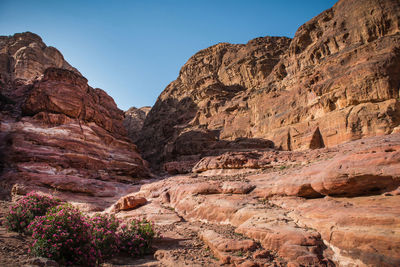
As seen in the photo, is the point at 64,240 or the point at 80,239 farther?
the point at 80,239

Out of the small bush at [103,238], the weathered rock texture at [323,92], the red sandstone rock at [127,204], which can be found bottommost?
the red sandstone rock at [127,204]

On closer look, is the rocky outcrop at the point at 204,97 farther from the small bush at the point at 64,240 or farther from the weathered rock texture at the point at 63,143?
the small bush at the point at 64,240

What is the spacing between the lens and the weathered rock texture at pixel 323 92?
19.6 meters

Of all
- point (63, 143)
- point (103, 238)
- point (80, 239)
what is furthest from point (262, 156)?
point (63, 143)

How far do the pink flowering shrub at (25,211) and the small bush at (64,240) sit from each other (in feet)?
7.15

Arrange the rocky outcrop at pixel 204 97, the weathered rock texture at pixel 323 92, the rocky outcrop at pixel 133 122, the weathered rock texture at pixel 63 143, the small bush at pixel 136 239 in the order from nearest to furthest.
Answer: the small bush at pixel 136 239, the weathered rock texture at pixel 323 92, the weathered rock texture at pixel 63 143, the rocky outcrop at pixel 204 97, the rocky outcrop at pixel 133 122

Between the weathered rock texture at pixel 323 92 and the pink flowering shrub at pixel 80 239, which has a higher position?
the weathered rock texture at pixel 323 92

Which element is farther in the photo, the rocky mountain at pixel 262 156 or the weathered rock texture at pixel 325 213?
the rocky mountain at pixel 262 156

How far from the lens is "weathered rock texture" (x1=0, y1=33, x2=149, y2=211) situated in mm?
20703

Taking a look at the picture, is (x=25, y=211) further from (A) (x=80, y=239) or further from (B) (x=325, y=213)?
(B) (x=325, y=213)

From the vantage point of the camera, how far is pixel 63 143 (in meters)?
25.7

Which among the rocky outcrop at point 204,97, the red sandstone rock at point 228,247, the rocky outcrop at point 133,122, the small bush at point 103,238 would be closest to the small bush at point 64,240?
the small bush at point 103,238

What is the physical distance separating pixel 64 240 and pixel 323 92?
26.9 m

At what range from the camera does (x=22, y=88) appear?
3684 centimetres
